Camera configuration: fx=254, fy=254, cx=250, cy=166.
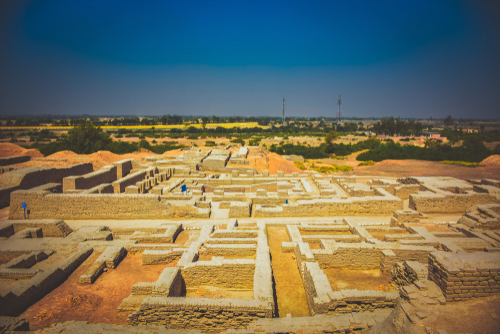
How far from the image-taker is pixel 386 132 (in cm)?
6975

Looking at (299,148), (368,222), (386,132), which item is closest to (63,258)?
(368,222)

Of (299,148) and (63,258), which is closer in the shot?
(63,258)

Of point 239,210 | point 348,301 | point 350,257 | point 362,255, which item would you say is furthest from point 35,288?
point 362,255

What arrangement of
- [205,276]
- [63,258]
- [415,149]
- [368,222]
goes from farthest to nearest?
1. [415,149]
2. [368,222]
3. [63,258]
4. [205,276]

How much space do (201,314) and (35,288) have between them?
516 centimetres

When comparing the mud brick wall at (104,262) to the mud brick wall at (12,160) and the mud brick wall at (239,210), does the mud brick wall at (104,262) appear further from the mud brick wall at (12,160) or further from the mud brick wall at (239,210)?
the mud brick wall at (12,160)

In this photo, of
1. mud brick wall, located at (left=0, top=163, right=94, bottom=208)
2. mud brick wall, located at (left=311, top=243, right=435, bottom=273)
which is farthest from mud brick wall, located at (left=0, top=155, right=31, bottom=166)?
mud brick wall, located at (left=311, top=243, right=435, bottom=273)

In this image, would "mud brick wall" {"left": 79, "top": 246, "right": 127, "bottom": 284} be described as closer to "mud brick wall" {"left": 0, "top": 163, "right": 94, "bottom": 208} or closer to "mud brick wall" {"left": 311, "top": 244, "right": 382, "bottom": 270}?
"mud brick wall" {"left": 311, "top": 244, "right": 382, "bottom": 270}

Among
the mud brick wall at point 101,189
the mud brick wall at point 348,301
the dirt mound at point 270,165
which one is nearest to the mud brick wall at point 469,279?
the mud brick wall at point 348,301

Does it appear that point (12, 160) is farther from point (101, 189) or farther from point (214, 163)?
point (214, 163)

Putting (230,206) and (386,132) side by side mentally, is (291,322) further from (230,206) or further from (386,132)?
(386,132)

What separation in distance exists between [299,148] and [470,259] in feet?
120

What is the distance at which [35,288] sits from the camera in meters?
7.27

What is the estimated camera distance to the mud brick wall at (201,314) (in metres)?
5.93
